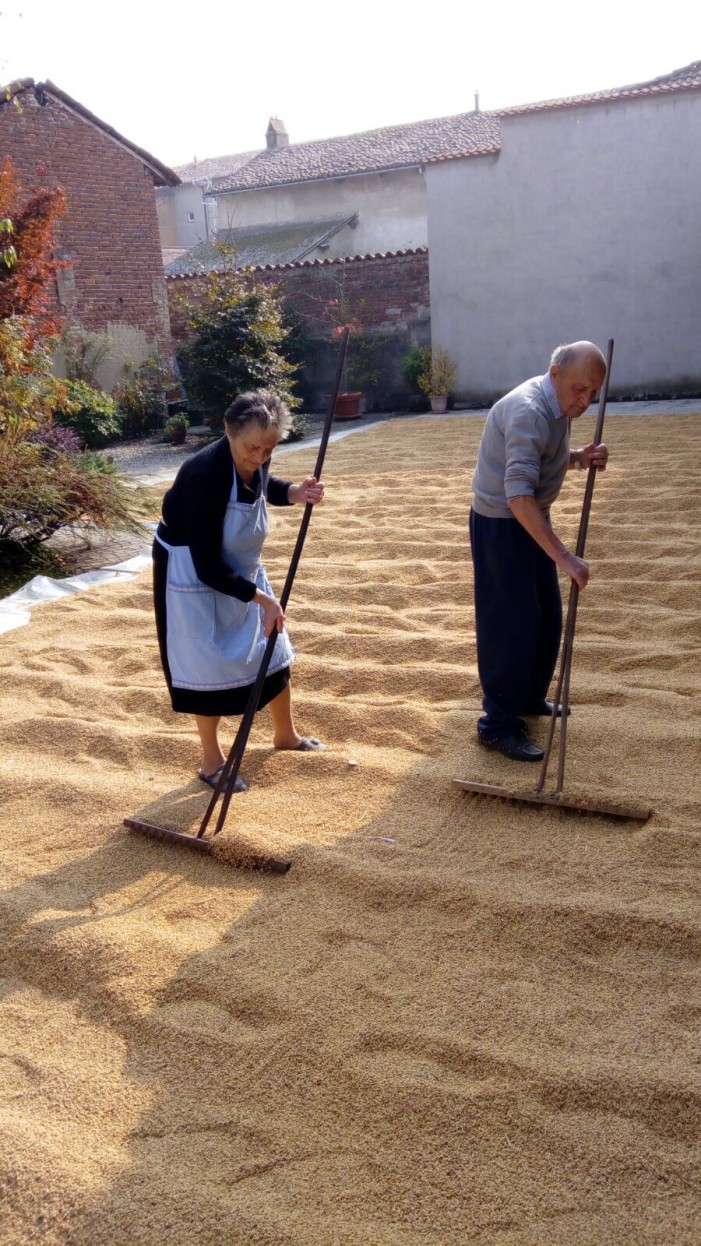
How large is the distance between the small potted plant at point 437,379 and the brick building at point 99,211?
4.82m

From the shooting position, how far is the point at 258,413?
121 inches

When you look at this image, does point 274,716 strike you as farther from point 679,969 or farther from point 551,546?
point 679,969

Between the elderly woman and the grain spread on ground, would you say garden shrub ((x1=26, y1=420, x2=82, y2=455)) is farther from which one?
the elderly woman

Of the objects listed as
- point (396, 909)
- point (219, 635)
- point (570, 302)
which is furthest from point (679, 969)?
point (570, 302)

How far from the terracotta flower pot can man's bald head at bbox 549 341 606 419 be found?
11.1 meters

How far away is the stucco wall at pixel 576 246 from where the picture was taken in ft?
43.7

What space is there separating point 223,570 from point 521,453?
3.52 ft

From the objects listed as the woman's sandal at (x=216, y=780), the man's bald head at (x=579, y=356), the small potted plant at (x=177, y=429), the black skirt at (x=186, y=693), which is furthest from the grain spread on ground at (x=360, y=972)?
the small potted plant at (x=177, y=429)

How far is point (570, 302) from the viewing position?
1412 centimetres

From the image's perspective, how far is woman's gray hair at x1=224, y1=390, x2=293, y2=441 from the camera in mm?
3090

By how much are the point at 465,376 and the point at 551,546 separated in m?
12.1

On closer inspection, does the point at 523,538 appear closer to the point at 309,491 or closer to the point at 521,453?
the point at 521,453

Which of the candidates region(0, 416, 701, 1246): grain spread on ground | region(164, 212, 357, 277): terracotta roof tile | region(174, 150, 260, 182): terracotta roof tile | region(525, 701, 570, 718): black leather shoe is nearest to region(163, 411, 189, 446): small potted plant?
region(0, 416, 701, 1246): grain spread on ground

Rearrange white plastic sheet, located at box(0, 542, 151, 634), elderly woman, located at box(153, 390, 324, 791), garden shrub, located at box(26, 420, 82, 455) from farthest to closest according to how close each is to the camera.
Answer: garden shrub, located at box(26, 420, 82, 455)
white plastic sheet, located at box(0, 542, 151, 634)
elderly woman, located at box(153, 390, 324, 791)
